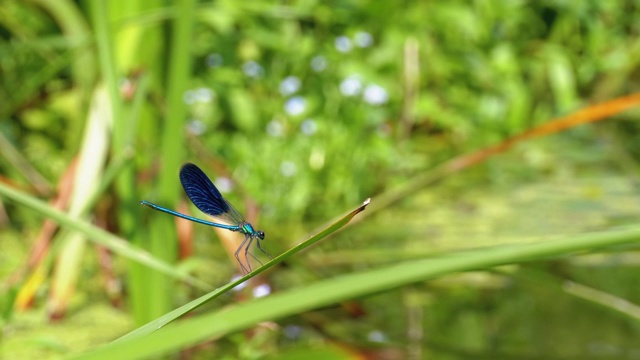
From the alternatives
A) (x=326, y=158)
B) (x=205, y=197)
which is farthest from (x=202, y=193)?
(x=326, y=158)

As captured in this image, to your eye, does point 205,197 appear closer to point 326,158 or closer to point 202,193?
point 202,193

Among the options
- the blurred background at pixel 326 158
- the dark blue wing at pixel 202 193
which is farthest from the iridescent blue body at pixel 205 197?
the blurred background at pixel 326 158

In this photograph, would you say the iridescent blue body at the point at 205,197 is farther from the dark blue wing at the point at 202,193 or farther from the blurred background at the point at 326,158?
the blurred background at the point at 326,158

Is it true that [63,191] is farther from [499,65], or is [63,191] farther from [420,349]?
[499,65]

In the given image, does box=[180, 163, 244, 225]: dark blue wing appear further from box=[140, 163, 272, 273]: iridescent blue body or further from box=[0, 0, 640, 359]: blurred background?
box=[0, 0, 640, 359]: blurred background

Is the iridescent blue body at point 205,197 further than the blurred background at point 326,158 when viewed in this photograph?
No

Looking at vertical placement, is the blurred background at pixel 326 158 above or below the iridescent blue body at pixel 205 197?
above

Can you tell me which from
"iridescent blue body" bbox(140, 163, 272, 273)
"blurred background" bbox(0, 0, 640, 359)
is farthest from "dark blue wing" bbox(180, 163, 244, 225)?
"blurred background" bbox(0, 0, 640, 359)
